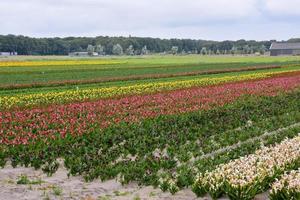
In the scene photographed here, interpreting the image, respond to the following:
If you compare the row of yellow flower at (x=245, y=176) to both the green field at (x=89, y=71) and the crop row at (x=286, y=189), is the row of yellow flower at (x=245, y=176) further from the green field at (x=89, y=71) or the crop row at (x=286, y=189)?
the green field at (x=89, y=71)

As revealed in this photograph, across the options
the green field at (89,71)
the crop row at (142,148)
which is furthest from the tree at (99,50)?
the crop row at (142,148)

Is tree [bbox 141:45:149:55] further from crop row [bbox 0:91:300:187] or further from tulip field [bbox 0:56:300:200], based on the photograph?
crop row [bbox 0:91:300:187]

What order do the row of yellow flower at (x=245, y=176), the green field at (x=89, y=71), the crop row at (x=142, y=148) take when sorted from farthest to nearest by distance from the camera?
1. the green field at (x=89, y=71)
2. the crop row at (x=142, y=148)
3. the row of yellow flower at (x=245, y=176)

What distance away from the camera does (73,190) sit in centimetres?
1173

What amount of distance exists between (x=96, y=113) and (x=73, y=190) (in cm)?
1073

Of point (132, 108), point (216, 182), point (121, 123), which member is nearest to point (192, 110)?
point (132, 108)

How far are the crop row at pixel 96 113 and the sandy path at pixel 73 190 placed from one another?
336 cm

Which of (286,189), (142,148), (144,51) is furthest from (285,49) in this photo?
(286,189)

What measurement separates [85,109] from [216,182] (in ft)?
44.2

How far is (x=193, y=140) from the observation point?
56.3ft

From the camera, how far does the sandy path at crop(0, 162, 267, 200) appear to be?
11.1 meters

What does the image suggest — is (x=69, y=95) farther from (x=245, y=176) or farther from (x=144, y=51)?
(x=144, y=51)

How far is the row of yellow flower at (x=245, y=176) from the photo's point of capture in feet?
34.4

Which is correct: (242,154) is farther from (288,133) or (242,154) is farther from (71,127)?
(71,127)
